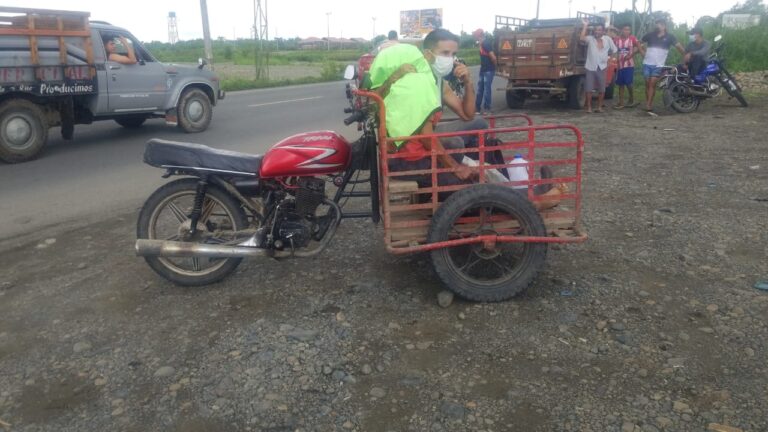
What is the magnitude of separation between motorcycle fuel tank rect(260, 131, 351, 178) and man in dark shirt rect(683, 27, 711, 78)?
10972 mm

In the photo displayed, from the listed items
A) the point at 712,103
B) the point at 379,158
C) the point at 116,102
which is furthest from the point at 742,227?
the point at 712,103

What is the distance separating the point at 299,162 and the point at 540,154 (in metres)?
5.39

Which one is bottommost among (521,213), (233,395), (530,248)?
(233,395)

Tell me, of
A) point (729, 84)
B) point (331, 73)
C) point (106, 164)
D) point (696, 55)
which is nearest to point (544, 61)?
point (696, 55)

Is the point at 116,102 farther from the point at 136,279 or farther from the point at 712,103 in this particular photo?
the point at 712,103

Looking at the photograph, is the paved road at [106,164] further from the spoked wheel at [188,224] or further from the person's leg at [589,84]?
the person's leg at [589,84]

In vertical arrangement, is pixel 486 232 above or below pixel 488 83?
below

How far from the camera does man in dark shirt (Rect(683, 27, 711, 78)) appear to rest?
1230 centimetres

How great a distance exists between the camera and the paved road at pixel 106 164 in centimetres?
612

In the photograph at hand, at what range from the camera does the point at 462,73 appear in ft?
12.7

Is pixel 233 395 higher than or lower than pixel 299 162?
Answer: lower

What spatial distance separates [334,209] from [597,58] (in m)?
10.1

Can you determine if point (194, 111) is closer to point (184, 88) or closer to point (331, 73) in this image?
point (184, 88)

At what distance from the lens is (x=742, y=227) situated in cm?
505
